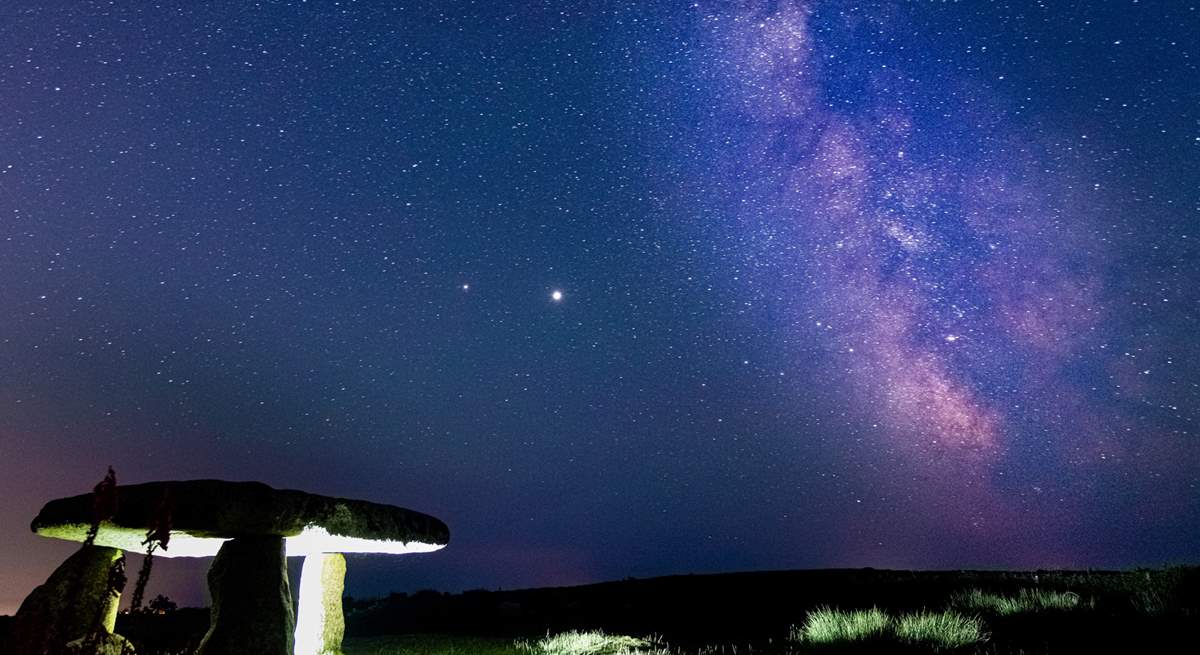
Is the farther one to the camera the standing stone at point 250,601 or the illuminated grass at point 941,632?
the illuminated grass at point 941,632

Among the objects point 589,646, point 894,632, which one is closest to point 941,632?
point 894,632

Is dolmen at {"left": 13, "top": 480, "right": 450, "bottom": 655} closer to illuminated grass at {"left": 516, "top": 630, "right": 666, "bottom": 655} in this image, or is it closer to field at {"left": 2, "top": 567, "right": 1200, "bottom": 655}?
field at {"left": 2, "top": 567, "right": 1200, "bottom": 655}

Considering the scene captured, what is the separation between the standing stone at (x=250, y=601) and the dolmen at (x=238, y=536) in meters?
0.01

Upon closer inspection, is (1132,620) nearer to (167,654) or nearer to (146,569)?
(146,569)

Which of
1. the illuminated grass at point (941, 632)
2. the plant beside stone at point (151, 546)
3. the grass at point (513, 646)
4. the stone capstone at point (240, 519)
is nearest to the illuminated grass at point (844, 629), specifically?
the illuminated grass at point (941, 632)

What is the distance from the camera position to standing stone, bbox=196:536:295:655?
383 inches

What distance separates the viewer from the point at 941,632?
34.1ft

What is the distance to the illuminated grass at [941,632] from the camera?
33.2 ft

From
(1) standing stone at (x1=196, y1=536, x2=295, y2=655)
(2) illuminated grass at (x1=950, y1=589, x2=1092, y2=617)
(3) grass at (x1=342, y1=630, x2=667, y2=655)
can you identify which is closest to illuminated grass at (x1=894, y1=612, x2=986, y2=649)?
(2) illuminated grass at (x1=950, y1=589, x2=1092, y2=617)

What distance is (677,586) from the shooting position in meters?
23.2

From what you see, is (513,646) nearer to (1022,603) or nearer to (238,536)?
(238,536)

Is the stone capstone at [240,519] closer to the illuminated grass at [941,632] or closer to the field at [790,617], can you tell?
the field at [790,617]

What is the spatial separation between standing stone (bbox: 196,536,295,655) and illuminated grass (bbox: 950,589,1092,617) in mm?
11038

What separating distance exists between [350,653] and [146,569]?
11025 millimetres
